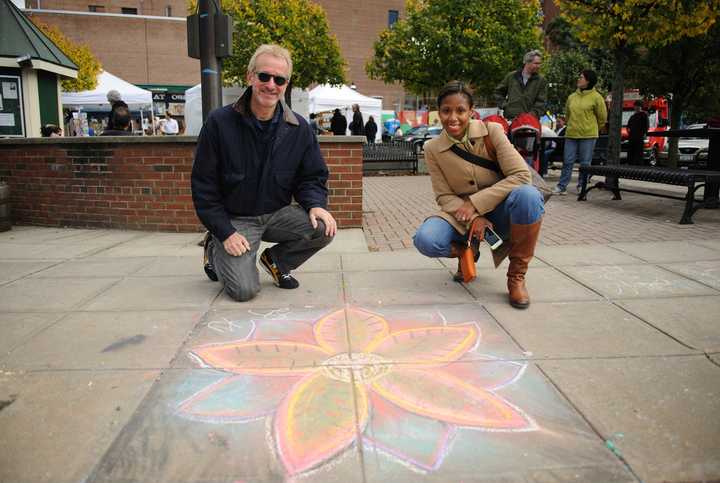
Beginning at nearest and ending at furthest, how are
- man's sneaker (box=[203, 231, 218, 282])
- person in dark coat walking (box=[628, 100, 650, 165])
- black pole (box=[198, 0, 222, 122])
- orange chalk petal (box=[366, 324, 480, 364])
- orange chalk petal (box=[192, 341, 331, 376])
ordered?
orange chalk petal (box=[192, 341, 331, 376]), orange chalk petal (box=[366, 324, 480, 364]), man's sneaker (box=[203, 231, 218, 282]), black pole (box=[198, 0, 222, 122]), person in dark coat walking (box=[628, 100, 650, 165])

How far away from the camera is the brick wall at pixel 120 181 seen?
6289 mm

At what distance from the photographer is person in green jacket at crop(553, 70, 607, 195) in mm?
8508

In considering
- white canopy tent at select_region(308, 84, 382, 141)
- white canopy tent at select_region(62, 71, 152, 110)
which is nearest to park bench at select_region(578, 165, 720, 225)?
white canopy tent at select_region(62, 71, 152, 110)

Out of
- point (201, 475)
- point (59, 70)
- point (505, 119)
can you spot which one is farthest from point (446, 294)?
point (59, 70)

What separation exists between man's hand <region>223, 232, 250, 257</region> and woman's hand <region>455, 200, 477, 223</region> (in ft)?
4.59

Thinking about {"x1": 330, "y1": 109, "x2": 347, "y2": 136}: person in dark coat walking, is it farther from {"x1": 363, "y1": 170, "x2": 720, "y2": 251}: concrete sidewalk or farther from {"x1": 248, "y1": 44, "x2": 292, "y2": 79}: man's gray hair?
{"x1": 248, "y1": 44, "x2": 292, "y2": 79}: man's gray hair

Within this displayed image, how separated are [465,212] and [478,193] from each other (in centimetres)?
15

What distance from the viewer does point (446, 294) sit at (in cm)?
376

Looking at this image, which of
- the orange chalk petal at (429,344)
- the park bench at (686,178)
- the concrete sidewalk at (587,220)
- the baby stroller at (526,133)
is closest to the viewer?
the orange chalk petal at (429,344)

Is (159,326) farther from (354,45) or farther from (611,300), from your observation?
(354,45)

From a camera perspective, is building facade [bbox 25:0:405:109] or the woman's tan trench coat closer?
the woman's tan trench coat

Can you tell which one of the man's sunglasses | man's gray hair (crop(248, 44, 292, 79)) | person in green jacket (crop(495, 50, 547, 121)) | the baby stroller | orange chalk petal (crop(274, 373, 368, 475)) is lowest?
orange chalk petal (crop(274, 373, 368, 475))

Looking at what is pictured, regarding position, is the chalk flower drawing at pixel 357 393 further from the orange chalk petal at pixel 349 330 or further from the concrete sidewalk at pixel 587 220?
the concrete sidewalk at pixel 587 220

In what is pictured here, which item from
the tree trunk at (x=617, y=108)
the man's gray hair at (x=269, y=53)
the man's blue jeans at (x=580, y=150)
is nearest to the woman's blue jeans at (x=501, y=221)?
the man's gray hair at (x=269, y=53)
